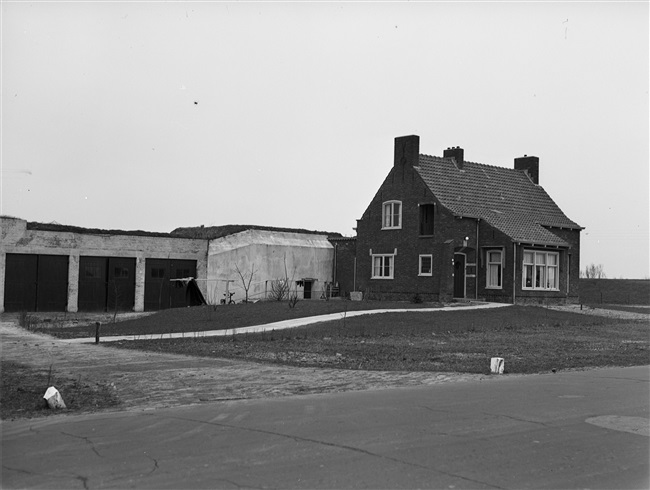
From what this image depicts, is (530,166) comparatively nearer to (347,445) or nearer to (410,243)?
(410,243)

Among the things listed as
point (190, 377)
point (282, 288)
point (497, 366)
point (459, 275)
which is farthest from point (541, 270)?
point (190, 377)

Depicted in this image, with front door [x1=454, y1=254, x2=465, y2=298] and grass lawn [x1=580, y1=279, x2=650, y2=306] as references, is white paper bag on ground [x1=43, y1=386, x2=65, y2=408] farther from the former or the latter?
grass lawn [x1=580, y1=279, x2=650, y2=306]

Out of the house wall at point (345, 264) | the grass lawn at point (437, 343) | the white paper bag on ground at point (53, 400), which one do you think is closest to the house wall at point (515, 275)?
the grass lawn at point (437, 343)

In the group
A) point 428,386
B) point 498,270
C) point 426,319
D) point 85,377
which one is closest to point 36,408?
point 85,377

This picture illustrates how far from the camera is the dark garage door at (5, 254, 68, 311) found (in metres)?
41.0

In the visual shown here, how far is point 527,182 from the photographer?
51.9m

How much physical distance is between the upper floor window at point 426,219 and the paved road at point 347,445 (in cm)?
3177

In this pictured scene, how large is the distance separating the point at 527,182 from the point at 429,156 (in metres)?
9.29

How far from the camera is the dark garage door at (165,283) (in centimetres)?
4591

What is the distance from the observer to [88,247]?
143ft

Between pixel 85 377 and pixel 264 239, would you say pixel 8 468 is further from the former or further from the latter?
pixel 264 239

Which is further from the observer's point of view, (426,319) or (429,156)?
(429,156)

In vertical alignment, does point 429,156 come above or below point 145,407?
above

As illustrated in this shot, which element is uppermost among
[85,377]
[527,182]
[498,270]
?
[527,182]
